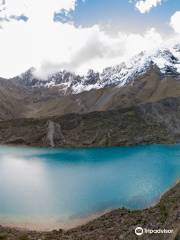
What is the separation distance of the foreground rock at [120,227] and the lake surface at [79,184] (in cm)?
613

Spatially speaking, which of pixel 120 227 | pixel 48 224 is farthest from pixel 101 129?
pixel 120 227

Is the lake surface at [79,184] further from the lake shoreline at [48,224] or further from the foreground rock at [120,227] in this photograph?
the foreground rock at [120,227]

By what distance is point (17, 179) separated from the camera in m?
71.2

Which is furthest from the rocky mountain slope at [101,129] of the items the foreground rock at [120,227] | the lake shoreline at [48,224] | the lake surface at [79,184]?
the foreground rock at [120,227]

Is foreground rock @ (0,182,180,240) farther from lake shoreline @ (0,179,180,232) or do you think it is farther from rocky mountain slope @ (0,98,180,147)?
rocky mountain slope @ (0,98,180,147)

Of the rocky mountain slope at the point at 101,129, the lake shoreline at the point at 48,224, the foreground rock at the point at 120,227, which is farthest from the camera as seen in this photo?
the rocky mountain slope at the point at 101,129

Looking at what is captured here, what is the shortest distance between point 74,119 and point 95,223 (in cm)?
11899

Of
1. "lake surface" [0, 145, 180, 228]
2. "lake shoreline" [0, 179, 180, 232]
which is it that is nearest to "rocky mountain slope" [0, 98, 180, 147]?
"lake surface" [0, 145, 180, 228]

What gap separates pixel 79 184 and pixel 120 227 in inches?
1113

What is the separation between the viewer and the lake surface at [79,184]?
49.4m

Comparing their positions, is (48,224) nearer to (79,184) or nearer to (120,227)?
(120,227)

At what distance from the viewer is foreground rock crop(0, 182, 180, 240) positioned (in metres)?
33.8

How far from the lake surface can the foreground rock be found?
20.1 feet

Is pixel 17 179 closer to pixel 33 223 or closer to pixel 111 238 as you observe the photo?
pixel 33 223
